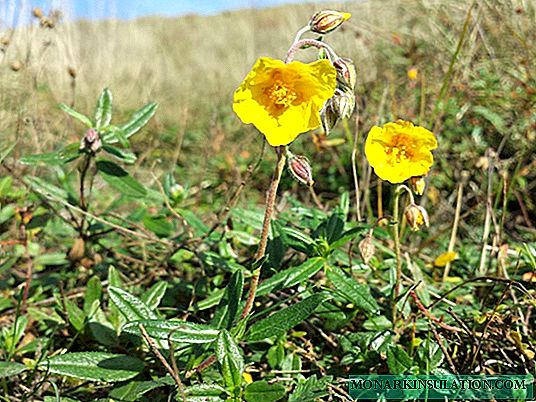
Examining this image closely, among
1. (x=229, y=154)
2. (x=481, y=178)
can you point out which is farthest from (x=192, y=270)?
(x=229, y=154)

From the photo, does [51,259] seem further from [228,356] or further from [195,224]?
[228,356]

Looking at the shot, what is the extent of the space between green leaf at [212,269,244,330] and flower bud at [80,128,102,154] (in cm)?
63

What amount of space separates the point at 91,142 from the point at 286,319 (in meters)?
0.80

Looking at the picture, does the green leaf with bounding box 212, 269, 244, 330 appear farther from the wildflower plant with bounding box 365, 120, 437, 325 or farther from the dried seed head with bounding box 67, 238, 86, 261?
the dried seed head with bounding box 67, 238, 86, 261

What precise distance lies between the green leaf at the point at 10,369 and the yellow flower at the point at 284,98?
0.79m

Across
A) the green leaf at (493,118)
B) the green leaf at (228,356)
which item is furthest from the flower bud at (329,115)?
the green leaf at (493,118)

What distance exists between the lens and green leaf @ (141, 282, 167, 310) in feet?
4.91

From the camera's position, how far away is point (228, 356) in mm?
1151

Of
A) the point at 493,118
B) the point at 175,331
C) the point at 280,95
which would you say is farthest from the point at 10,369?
the point at 493,118

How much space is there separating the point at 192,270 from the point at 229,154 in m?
2.07

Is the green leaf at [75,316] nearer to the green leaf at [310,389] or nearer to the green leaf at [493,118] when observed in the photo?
the green leaf at [310,389]

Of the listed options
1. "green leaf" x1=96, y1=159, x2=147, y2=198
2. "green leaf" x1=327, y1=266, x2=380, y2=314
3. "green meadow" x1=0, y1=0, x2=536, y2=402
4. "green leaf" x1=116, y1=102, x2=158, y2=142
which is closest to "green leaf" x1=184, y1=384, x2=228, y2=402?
"green meadow" x1=0, y1=0, x2=536, y2=402

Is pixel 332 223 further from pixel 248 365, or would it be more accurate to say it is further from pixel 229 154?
pixel 229 154

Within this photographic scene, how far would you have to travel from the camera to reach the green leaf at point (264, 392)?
1149 mm
